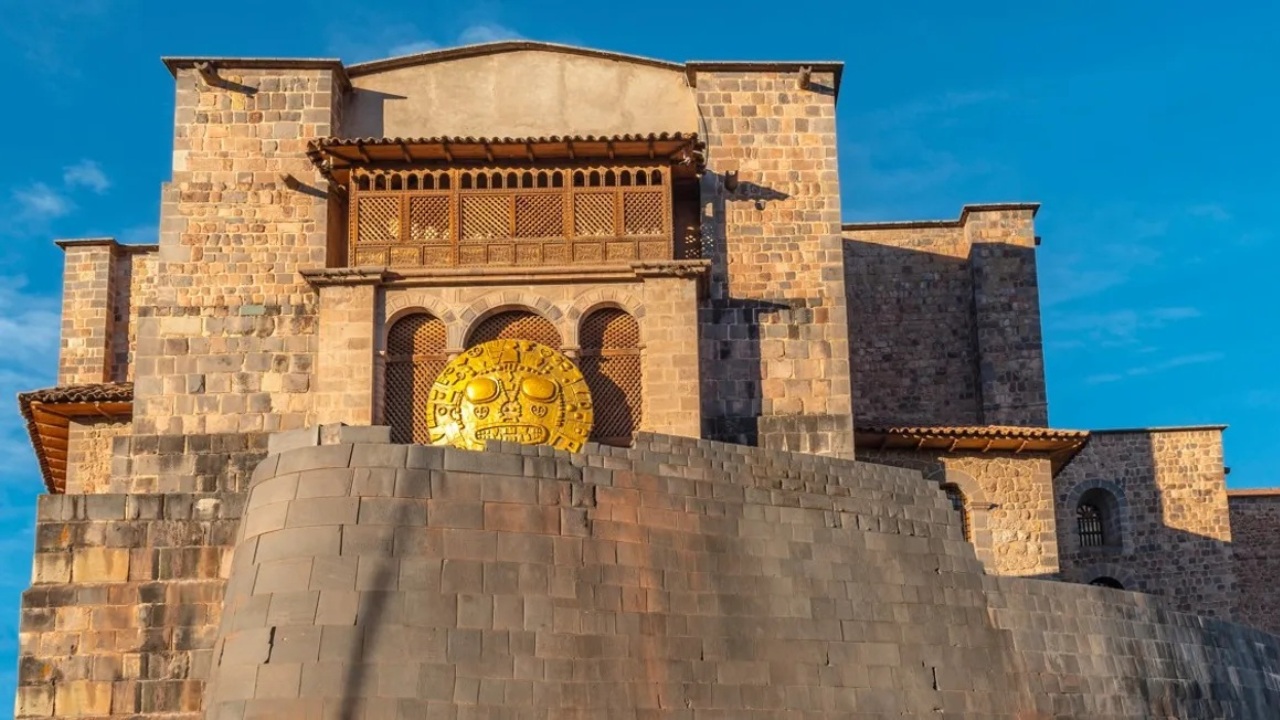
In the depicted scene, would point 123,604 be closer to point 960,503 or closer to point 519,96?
point 519,96

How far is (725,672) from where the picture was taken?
57.4 ft

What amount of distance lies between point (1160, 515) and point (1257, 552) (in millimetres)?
3761

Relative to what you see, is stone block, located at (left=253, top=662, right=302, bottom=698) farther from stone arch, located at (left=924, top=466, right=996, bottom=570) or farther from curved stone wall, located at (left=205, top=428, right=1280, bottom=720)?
stone arch, located at (left=924, top=466, right=996, bottom=570)

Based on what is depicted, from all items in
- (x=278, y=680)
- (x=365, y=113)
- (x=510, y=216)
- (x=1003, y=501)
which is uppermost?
(x=365, y=113)

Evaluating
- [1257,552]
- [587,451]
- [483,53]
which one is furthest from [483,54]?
[1257,552]

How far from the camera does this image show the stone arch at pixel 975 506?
2602cm

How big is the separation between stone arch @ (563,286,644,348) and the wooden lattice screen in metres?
0.48

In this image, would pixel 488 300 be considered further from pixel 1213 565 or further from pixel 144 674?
pixel 1213 565

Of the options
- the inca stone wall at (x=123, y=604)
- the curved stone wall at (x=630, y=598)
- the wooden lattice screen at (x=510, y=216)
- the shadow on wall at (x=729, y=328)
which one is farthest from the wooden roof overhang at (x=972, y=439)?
the inca stone wall at (x=123, y=604)

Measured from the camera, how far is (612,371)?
2408 centimetres

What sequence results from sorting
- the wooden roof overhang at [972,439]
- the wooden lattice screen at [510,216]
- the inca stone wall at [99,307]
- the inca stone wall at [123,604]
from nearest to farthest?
the inca stone wall at [123,604] → the wooden lattice screen at [510,216] → the wooden roof overhang at [972,439] → the inca stone wall at [99,307]

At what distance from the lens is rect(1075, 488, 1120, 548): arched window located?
34406 millimetres

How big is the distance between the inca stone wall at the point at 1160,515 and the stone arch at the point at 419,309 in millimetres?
15729

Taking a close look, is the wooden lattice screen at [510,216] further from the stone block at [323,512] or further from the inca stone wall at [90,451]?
the stone block at [323,512]
